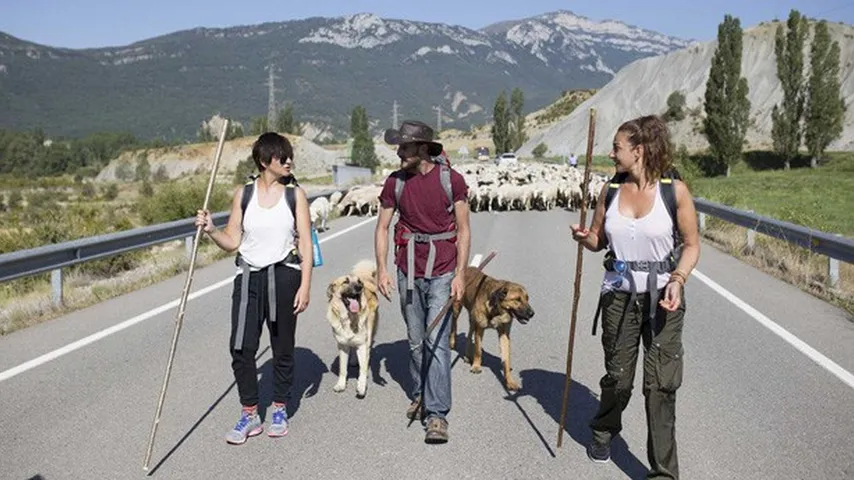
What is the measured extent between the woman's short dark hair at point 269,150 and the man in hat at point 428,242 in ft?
2.23

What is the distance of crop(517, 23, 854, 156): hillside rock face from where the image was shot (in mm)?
89188

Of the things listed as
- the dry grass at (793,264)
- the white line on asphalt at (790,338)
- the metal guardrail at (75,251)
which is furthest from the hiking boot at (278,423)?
the dry grass at (793,264)

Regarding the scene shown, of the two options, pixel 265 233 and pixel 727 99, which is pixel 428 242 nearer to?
pixel 265 233

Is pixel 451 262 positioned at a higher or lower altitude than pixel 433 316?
higher

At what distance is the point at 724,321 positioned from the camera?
9.29 m

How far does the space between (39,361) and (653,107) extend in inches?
4269

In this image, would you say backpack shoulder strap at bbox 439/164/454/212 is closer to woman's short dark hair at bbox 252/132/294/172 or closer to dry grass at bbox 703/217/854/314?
woman's short dark hair at bbox 252/132/294/172

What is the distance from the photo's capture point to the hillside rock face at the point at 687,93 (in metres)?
89.2

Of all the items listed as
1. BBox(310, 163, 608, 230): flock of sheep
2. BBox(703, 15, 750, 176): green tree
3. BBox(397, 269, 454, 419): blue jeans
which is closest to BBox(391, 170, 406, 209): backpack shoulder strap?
BBox(397, 269, 454, 419): blue jeans

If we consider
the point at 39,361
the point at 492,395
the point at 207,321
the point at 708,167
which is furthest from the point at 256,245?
the point at 708,167

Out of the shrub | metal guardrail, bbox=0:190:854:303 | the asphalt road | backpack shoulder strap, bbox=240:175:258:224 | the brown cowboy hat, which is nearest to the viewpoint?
the asphalt road

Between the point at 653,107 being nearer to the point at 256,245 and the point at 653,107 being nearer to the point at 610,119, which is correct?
the point at 610,119

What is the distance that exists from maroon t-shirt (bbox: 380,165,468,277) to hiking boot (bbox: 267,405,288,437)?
1266mm

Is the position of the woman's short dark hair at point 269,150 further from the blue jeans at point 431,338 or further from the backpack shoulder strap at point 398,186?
the blue jeans at point 431,338
